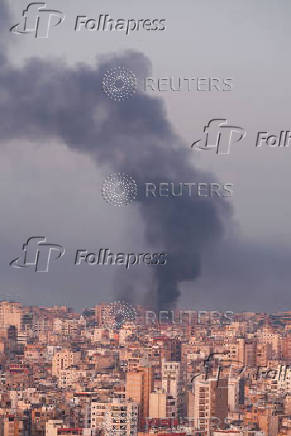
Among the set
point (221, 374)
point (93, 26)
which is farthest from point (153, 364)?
point (93, 26)

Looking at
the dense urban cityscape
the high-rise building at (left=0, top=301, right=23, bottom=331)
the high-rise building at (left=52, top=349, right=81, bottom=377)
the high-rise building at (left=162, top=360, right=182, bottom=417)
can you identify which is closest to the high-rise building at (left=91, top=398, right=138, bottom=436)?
the dense urban cityscape

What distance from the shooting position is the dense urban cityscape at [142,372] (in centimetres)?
780

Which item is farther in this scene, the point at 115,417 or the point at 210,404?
the point at 210,404

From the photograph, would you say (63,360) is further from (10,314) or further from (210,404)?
(210,404)

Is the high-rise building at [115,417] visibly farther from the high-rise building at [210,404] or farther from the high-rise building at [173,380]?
the high-rise building at [210,404]

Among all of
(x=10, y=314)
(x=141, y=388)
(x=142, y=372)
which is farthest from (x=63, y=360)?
(x=141, y=388)

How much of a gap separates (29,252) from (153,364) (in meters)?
1.12

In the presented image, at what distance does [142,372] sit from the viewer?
8602 millimetres

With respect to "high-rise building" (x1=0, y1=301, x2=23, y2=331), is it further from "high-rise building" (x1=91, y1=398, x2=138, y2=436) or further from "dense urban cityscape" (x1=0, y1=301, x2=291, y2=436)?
"high-rise building" (x1=91, y1=398, x2=138, y2=436)

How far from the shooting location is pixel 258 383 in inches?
330

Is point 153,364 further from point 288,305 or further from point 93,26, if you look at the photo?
point 93,26

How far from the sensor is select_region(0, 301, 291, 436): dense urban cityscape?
7801 millimetres

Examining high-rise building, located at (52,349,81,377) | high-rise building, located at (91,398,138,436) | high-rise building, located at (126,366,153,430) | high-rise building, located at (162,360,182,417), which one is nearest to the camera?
high-rise building, located at (91,398,138,436)

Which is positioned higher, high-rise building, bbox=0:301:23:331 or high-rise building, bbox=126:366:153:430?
high-rise building, bbox=0:301:23:331
